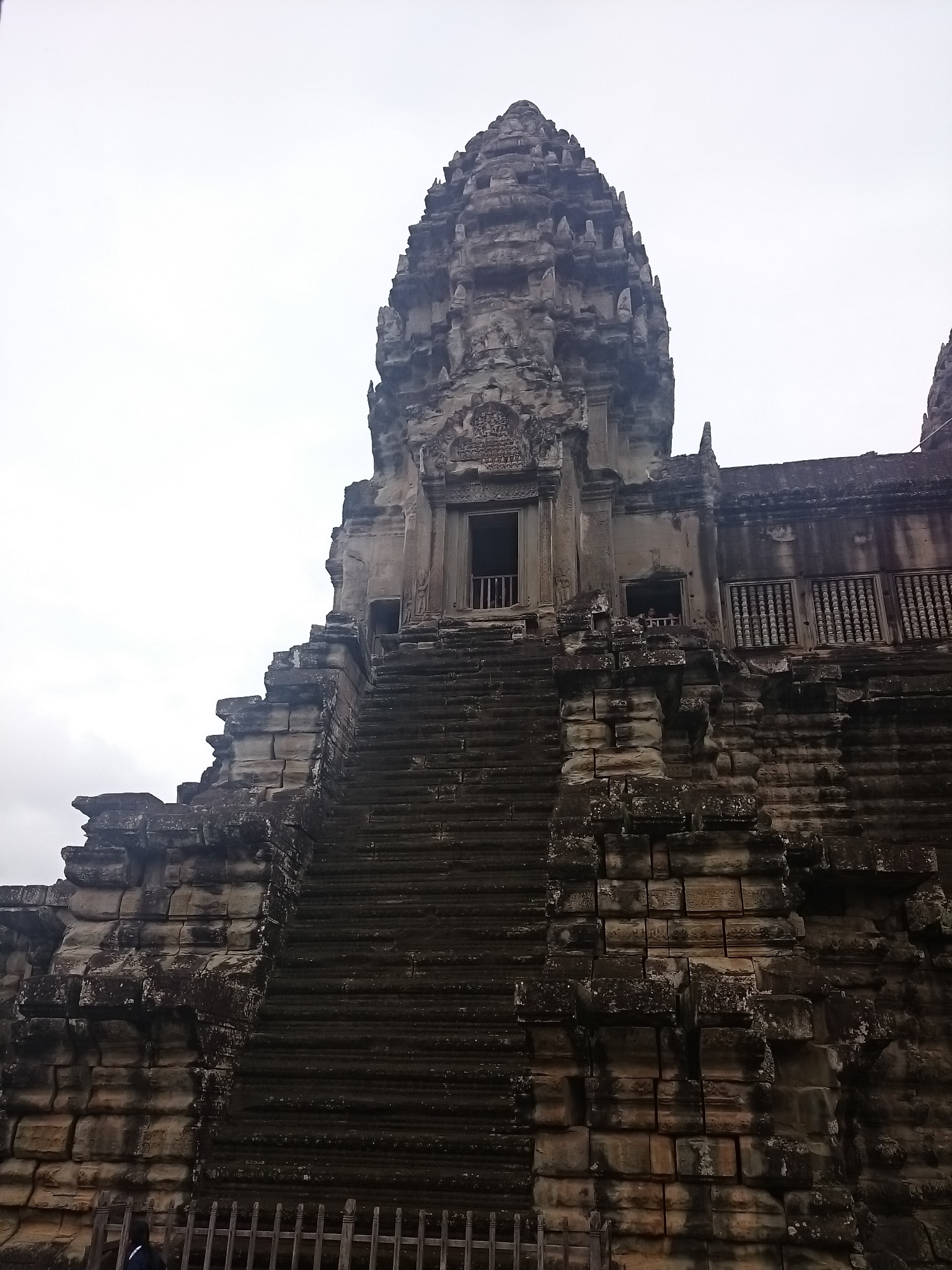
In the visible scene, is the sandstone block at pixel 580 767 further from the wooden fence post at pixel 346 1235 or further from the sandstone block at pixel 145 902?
the wooden fence post at pixel 346 1235

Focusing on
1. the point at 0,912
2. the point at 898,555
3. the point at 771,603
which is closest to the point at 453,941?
the point at 0,912

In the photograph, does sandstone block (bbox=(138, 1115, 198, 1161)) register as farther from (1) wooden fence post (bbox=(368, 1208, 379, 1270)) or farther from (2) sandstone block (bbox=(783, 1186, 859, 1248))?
(2) sandstone block (bbox=(783, 1186, 859, 1248))

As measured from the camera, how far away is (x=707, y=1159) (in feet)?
19.0

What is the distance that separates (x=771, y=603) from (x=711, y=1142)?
33.4ft

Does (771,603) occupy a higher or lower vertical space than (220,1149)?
higher

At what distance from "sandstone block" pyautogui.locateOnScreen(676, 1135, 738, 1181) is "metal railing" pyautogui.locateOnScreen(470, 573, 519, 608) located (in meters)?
9.64

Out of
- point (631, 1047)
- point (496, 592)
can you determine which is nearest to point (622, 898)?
point (631, 1047)

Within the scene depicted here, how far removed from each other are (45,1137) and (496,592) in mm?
10499

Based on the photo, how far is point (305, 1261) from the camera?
5.64 metres

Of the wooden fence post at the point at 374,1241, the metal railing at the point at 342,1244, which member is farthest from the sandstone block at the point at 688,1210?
the wooden fence post at the point at 374,1241

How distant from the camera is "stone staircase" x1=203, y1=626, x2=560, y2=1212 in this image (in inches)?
246

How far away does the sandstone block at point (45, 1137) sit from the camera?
270 inches

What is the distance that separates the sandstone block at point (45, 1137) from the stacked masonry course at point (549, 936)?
0.07ft

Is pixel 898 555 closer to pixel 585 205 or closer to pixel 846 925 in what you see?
pixel 846 925
